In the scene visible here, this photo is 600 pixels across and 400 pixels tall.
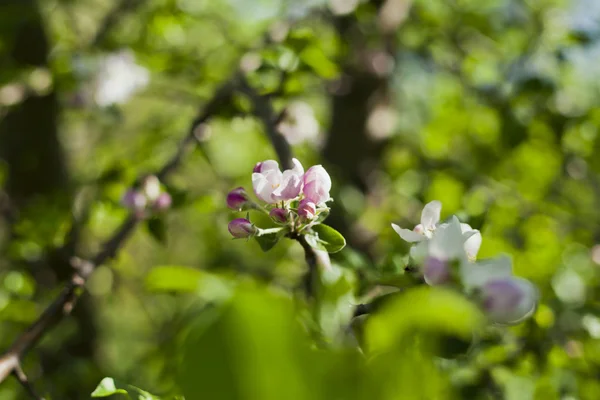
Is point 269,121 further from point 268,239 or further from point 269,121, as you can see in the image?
point 268,239

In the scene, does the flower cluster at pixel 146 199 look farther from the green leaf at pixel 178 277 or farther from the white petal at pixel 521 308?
the white petal at pixel 521 308

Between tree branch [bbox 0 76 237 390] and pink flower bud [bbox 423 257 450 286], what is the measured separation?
1.74 ft

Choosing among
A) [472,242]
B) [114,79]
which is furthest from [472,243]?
[114,79]

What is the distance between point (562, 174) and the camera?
103 inches

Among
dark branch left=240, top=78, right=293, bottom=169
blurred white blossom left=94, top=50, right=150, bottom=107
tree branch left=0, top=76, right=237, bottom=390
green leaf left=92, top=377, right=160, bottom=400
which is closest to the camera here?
green leaf left=92, top=377, right=160, bottom=400

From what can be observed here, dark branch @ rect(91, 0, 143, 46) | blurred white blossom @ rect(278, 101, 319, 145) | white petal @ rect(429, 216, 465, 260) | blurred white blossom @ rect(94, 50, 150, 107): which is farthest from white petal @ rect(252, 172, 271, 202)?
dark branch @ rect(91, 0, 143, 46)

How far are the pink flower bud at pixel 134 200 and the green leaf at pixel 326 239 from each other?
0.66 m

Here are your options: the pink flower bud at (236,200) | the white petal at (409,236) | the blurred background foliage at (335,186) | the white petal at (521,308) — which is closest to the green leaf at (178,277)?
the blurred background foliage at (335,186)

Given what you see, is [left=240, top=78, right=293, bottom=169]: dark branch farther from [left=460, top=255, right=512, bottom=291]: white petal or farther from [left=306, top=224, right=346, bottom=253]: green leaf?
[left=460, top=255, right=512, bottom=291]: white petal

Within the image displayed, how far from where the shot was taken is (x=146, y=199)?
1406 millimetres

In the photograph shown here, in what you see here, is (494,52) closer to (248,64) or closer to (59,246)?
(248,64)

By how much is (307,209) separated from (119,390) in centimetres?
32

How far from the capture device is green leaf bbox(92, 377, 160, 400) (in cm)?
63

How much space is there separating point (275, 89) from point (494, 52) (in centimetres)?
171
